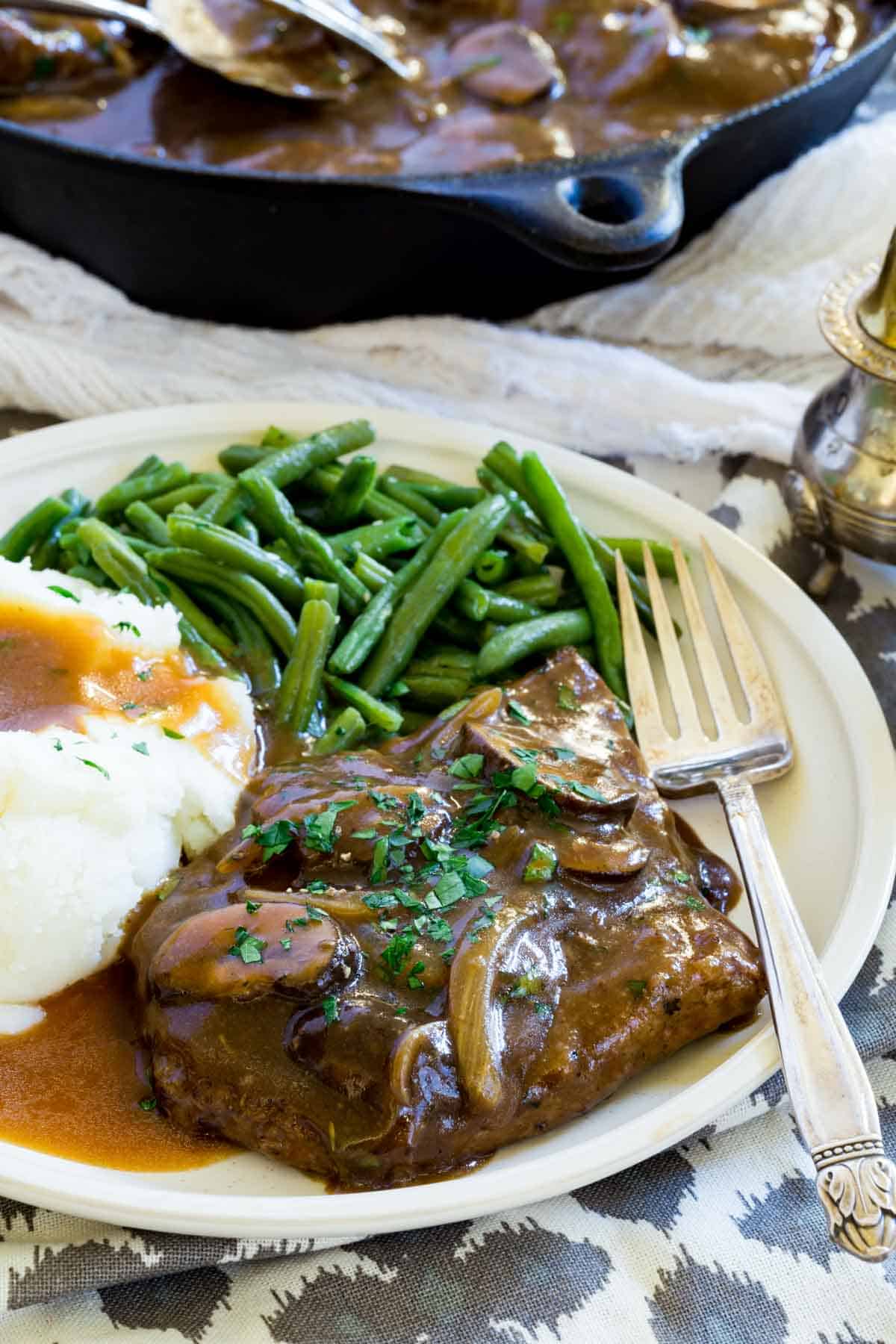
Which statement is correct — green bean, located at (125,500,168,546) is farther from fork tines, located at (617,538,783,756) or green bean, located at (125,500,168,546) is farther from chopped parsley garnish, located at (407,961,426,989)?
chopped parsley garnish, located at (407,961,426,989)

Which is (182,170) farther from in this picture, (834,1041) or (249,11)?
(834,1041)

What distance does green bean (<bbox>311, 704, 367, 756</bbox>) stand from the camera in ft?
11.9

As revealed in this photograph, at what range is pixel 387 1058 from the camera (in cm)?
271

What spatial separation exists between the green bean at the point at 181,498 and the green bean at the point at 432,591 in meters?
0.70

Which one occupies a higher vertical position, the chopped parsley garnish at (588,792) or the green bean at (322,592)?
the chopped parsley garnish at (588,792)

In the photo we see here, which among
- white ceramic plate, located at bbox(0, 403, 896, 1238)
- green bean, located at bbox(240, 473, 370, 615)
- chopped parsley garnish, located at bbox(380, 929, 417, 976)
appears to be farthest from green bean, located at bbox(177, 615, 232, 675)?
chopped parsley garnish, located at bbox(380, 929, 417, 976)

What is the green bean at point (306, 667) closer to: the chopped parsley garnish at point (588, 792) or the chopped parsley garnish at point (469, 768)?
the chopped parsley garnish at point (469, 768)

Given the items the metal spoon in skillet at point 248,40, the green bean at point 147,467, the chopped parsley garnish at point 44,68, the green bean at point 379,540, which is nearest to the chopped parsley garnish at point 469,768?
the green bean at point 379,540

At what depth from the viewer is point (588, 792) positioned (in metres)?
3.19

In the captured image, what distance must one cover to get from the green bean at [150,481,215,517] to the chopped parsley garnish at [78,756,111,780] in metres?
1.18

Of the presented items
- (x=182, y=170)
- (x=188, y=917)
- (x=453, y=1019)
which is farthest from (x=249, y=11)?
(x=453, y=1019)

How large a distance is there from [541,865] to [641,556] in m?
1.45

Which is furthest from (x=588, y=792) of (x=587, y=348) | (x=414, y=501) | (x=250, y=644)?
(x=587, y=348)

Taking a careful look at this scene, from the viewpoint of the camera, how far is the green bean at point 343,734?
3.62 metres
